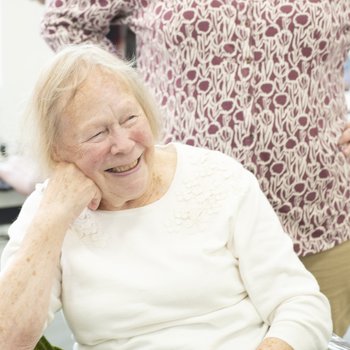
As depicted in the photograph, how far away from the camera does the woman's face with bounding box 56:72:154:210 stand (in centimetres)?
135

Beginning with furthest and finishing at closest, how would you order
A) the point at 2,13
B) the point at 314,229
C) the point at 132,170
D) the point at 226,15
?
the point at 2,13 < the point at 314,229 < the point at 226,15 < the point at 132,170

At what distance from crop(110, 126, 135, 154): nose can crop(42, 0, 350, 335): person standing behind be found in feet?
1.15

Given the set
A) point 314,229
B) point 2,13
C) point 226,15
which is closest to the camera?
point 226,15

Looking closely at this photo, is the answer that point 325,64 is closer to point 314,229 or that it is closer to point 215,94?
point 215,94

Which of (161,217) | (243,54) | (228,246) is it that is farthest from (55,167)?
(243,54)

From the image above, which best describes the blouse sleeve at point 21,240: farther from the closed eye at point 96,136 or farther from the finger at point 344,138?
the finger at point 344,138

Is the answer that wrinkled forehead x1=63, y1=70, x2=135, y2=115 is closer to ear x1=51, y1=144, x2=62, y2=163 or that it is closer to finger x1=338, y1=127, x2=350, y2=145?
ear x1=51, y1=144, x2=62, y2=163

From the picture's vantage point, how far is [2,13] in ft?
13.1

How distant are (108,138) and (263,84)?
50cm

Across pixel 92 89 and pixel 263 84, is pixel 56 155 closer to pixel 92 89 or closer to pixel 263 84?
pixel 92 89

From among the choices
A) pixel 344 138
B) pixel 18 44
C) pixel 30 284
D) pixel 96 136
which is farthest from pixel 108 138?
pixel 18 44

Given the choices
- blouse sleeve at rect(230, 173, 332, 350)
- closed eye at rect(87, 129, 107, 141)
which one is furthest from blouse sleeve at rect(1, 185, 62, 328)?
blouse sleeve at rect(230, 173, 332, 350)

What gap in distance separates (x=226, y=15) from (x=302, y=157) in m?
0.45

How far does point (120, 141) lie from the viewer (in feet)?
4.49
